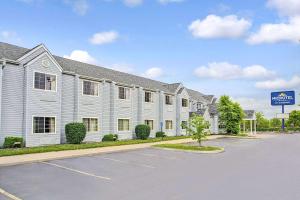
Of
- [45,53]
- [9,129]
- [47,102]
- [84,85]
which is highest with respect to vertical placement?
[45,53]

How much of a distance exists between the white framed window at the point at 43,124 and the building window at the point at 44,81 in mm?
2487

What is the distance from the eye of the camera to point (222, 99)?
5272cm

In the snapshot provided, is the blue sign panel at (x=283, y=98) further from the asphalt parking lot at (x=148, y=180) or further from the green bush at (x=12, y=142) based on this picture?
the green bush at (x=12, y=142)

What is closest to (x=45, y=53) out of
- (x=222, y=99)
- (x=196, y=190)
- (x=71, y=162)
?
(x=71, y=162)

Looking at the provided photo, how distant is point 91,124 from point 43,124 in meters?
5.72

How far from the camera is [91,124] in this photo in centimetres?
2814

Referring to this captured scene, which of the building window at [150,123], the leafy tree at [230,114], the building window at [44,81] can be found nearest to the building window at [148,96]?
the building window at [150,123]

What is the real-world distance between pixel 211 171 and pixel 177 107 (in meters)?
27.9

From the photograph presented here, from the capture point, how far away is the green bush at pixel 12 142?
20.3 m

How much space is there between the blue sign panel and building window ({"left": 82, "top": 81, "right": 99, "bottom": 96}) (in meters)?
51.9

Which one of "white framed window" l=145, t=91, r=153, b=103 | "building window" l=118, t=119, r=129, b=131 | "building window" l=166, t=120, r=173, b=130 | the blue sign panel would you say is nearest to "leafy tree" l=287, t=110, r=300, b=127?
the blue sign panel

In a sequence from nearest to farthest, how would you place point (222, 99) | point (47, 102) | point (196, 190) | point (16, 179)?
point (196, 190) < point (16, 179) < point (47, 102) < point (222, 99)

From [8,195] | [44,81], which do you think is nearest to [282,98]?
[44,81]

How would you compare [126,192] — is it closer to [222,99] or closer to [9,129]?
[9,129]
